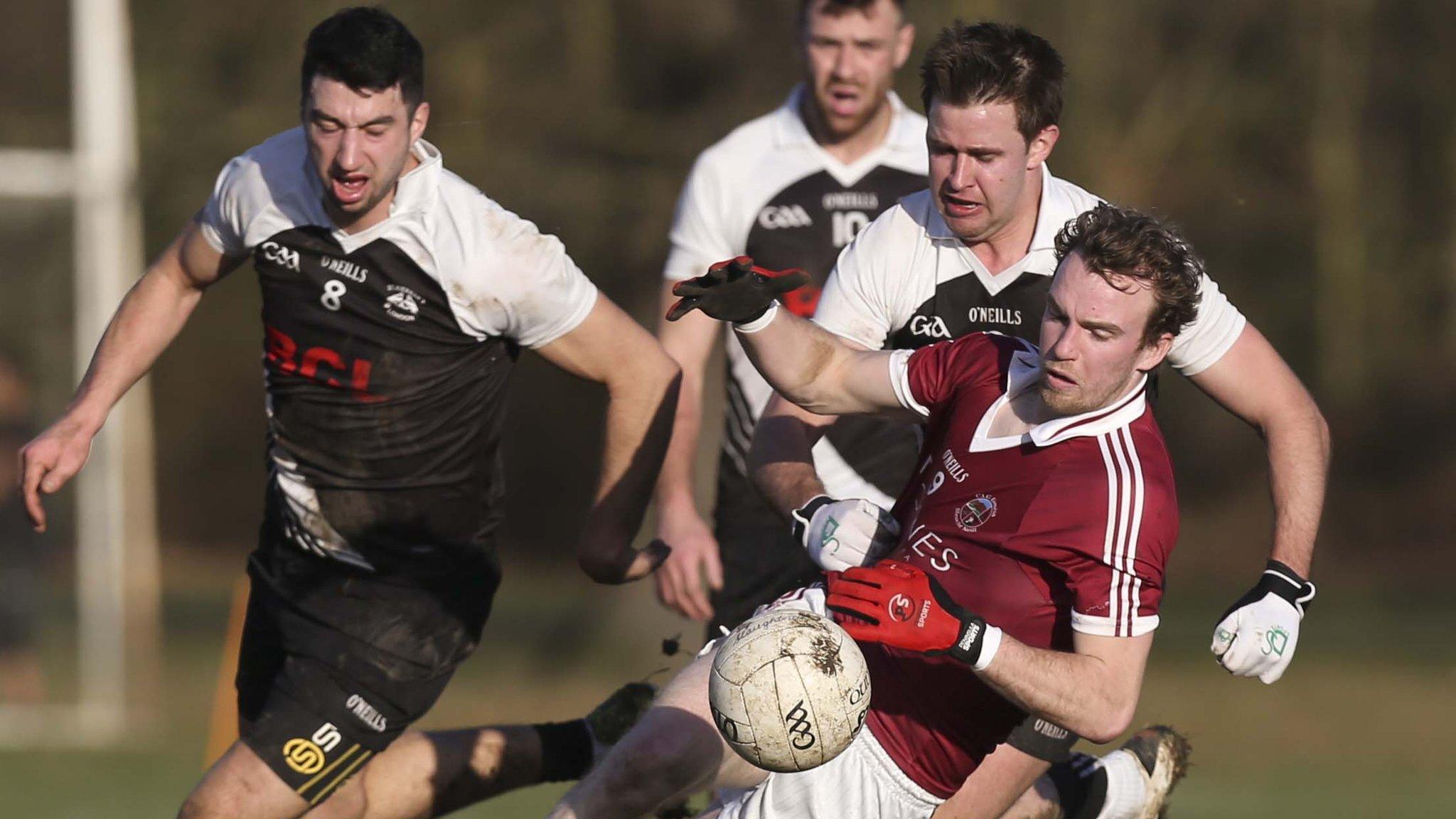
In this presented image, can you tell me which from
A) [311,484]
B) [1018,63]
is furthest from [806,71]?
[311,484]

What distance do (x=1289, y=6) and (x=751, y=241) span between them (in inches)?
568

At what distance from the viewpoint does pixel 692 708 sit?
16.9 ft

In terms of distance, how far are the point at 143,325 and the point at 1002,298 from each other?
2.61 m

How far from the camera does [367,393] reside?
233 inches

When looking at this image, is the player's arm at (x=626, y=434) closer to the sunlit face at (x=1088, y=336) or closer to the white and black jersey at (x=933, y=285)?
the white and black jersey at (x=933, y=285)

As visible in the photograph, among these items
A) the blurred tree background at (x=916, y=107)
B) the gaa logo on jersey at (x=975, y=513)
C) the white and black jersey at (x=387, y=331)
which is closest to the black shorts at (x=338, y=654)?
the white and black jersey at (x=387, y=331)

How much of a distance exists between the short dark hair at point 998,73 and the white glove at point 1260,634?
4.67ft

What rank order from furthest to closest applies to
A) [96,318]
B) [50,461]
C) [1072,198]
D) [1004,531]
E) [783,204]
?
1. [96,318]
2. [783,204]
3. [1072,198]
4. [50,461]
5. [1004,531]

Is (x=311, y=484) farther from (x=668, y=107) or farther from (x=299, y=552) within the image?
(x=668, y=107)

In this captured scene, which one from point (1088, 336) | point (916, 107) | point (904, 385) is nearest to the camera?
point (1088, 336)

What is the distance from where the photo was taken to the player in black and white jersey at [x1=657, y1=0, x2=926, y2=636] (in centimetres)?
680

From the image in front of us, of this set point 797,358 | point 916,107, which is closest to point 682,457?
point 797,358

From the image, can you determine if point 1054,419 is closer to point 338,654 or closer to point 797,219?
point 797,219

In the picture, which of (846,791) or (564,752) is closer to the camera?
(846,791)
